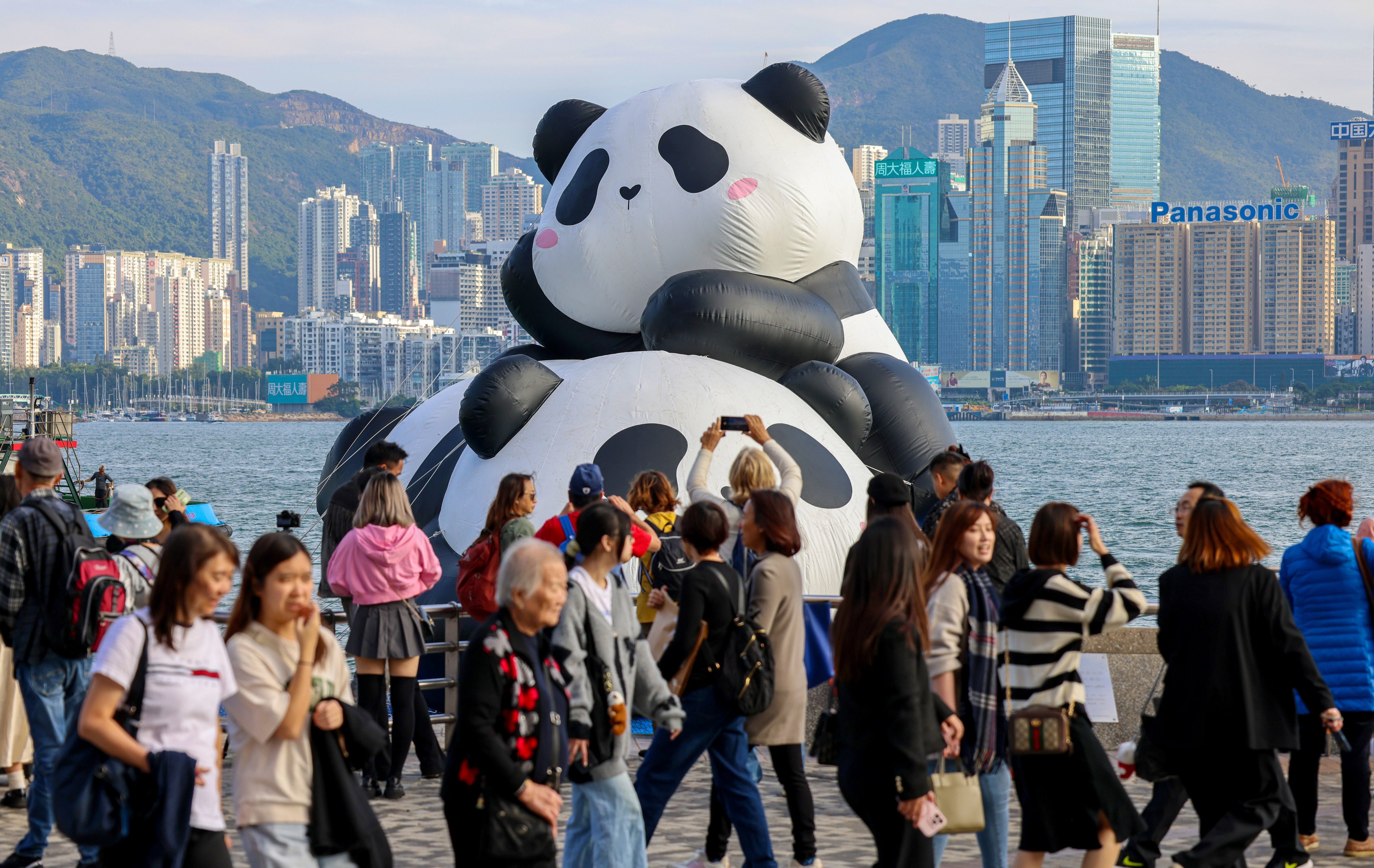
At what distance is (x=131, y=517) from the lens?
5.59 m

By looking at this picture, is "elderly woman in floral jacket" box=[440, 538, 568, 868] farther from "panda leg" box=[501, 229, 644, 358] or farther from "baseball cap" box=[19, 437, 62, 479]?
"panda leg" box=[501, 229, 644, 358]

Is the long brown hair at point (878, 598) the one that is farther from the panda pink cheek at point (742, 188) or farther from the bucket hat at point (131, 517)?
the panda pink cheek at point (742, 188)

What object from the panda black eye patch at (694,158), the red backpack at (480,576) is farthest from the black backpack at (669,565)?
the panda black eye patch at (694,158)

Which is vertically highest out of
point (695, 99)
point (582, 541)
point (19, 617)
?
point (695, 99)

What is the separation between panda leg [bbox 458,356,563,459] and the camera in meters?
10.2

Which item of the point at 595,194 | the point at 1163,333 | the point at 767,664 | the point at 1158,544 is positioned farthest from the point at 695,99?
the point at 1163,333

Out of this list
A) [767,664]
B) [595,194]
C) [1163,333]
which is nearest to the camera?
[767,664]

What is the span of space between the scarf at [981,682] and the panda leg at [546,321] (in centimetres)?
663

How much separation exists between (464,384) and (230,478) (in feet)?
169

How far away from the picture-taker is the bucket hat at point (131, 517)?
557 cm

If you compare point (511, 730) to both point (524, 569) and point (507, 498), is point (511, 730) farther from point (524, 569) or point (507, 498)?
point (507, 498)

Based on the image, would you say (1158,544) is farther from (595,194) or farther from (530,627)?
(530,627)

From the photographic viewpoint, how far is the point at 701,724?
5.40 m

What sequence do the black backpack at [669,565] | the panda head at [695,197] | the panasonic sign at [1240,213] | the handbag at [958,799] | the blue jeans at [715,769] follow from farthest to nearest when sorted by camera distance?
the panasonic sign at [1240,213], the panda head at [695,197], the black backpack at [669,565], the blue jeans at [715,769], the handbag at [958,799]
